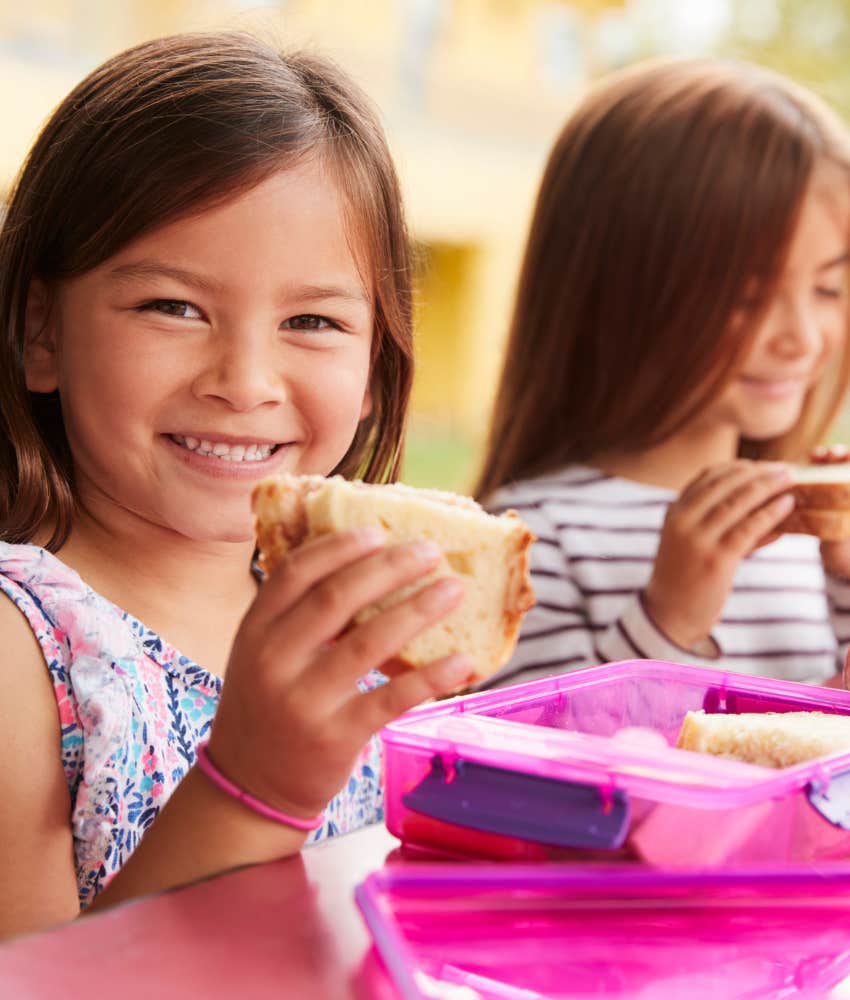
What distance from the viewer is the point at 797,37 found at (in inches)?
316

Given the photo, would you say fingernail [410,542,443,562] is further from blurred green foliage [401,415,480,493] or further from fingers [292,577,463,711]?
blurred green foliage [401,415,480,493]

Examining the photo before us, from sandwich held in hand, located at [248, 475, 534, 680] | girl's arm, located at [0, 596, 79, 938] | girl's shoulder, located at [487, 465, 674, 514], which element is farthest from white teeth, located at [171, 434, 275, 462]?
girl's shoulder, located at [487, 465, 674, 514]

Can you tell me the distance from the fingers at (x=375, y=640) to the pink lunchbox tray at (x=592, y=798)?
0.04m

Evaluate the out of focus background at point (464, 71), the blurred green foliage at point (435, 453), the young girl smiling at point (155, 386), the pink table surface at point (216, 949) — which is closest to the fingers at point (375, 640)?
the pink table surface at point (216, 949)

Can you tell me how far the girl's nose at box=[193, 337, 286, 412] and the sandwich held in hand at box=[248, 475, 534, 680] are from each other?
0.34 meters

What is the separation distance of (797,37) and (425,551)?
8.33m

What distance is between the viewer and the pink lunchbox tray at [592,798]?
624 mm

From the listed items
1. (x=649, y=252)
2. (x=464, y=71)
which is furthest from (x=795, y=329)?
(x=464, y=71)

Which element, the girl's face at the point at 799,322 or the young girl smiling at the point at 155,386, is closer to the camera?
the young girl smiling at the point at 155,386

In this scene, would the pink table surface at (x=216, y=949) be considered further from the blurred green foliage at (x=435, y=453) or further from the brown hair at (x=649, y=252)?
the blurred green foliage at (x=435, y=453)

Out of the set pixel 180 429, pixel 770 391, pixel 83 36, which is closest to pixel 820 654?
pixel 770 391

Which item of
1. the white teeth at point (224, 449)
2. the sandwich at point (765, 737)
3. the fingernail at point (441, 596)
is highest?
the fingernail at point (441, 596)

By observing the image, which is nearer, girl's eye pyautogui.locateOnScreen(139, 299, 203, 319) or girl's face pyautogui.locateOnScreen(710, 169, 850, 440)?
girl's eye pyautogui.locateOnScreen(139, 299, 203, 319)

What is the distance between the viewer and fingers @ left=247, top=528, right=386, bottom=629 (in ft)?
2.27
